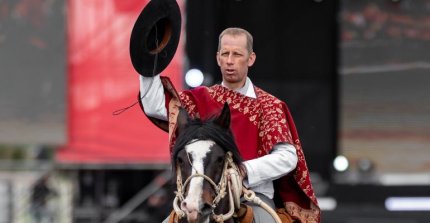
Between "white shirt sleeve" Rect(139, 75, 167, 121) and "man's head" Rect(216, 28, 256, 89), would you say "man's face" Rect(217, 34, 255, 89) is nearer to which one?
"man's head" Rect(216, 28, 256, 89)

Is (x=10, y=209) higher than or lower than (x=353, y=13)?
lower

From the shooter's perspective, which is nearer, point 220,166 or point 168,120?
point 220,166

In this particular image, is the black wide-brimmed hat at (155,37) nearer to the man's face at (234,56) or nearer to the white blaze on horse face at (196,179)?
the man's face at (234,56)

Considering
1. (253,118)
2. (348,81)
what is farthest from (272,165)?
(348,81)

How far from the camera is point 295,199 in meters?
5.71

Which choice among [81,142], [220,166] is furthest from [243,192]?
[81,142]

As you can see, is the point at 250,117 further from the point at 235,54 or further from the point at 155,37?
the point at 155,37

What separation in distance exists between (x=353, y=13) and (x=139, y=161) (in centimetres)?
340

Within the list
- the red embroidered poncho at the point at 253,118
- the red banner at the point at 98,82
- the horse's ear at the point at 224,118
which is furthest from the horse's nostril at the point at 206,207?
the red banner at the point at 98,82

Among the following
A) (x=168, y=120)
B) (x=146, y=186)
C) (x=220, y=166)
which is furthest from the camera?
(x=146, y=186)

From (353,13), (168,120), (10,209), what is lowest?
(10,209)

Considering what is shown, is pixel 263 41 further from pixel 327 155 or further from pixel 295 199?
pixel 295 199

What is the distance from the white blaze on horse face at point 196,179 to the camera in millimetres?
4910

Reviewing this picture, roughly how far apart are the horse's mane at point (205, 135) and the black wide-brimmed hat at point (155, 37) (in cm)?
33
